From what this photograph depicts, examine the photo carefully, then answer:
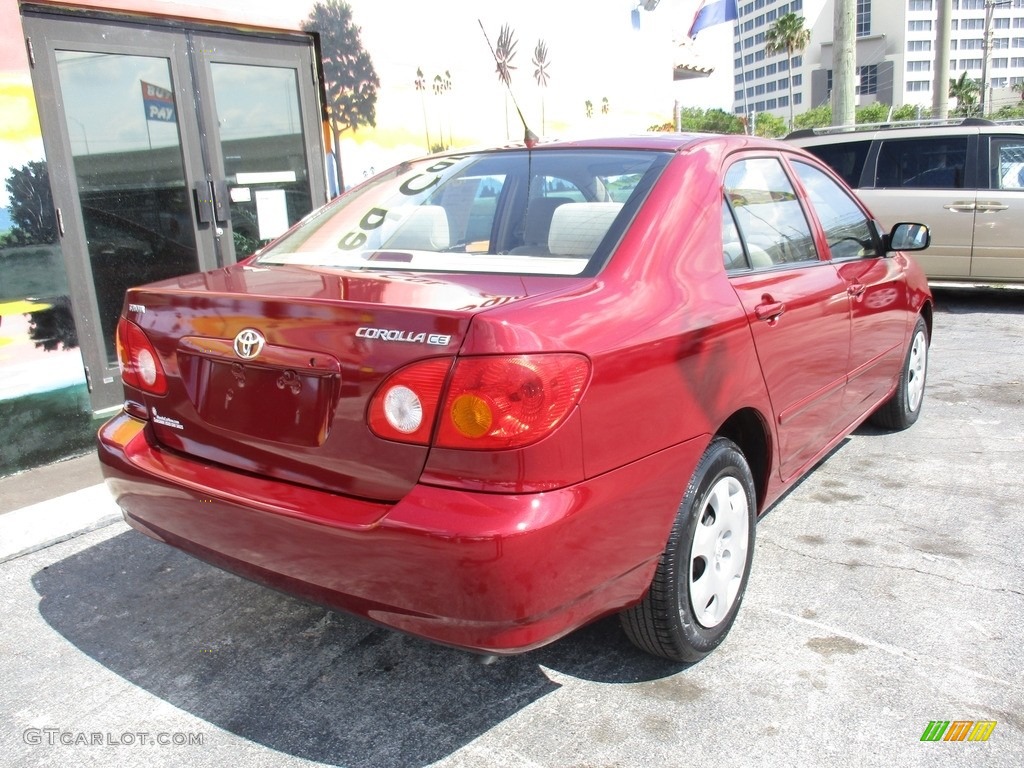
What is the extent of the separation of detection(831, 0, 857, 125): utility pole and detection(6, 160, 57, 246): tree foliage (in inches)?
441

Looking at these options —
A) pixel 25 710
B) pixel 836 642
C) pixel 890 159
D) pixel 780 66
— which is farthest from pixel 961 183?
pixel 780 66

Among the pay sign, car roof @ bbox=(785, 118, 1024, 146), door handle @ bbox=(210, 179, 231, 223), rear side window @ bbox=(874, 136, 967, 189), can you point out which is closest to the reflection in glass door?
the pay sign

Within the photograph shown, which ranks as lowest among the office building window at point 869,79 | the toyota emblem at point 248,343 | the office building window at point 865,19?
the toyota emblem at point 248,343

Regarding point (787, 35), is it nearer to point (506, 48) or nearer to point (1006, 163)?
point (1006, 163)

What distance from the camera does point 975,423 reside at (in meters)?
5.13

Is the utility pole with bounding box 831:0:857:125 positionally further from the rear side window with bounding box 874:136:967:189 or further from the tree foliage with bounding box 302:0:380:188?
the tree foliage with bounding box 302:0:380:188

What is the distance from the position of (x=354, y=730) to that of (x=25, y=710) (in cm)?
106

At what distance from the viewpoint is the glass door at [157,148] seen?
5.20 metres

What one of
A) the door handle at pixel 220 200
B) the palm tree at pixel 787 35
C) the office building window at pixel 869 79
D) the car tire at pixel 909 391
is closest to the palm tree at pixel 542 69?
the door handle at pixel 220 200

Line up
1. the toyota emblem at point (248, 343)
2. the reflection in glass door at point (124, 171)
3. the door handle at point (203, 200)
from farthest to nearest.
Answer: the door handle at point (203, 200) → the reflection in glass door at point (124, 171) → the toyota emblem at point (248, 343)

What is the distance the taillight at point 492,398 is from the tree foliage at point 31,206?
3666 mm

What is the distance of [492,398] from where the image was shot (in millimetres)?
1981

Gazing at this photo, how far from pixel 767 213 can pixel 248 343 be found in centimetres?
196

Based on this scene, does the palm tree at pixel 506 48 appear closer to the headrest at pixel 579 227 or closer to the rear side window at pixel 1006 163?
the rear side window at pixel 1006 163
